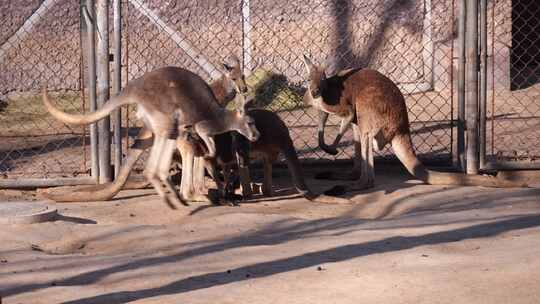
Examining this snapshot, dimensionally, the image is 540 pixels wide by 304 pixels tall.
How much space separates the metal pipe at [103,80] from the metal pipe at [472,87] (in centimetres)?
293

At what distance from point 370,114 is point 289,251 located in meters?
2.84

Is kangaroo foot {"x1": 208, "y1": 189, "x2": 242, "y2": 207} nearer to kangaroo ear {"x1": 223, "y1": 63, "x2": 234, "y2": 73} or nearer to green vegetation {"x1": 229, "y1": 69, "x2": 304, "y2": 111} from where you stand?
kangaroo ear {"x1": 223, "y1": 63, "x2": 234, "y2": 73}

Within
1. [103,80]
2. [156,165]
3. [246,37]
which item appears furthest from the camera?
[246,37]

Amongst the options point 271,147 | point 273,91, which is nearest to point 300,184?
point 271,147

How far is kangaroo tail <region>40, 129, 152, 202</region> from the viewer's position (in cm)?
757

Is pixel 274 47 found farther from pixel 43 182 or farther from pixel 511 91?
pixel 43 182

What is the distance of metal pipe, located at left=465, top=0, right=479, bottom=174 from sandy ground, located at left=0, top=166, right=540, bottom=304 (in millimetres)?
528

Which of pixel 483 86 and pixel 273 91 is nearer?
pixel 483 86

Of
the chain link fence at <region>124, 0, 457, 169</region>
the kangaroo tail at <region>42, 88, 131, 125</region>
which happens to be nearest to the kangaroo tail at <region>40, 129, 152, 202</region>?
the kangaroo tail at <region>42, 88, 131, 125</region>

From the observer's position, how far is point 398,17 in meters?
12.1

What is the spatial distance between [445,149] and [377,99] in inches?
52.2

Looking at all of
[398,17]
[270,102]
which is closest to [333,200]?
[270,102]

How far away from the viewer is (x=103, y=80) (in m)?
8.03

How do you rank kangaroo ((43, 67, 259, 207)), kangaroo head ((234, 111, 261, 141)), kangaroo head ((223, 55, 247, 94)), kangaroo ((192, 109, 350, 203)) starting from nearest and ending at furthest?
kangaroo ((43, 67, 259, 207)) → kangaroo head ((234, 111, 261, 141)) → kangaroo ((192, 109, 350, 203)) → kangaroo head ((223, 55, 247, 94))
